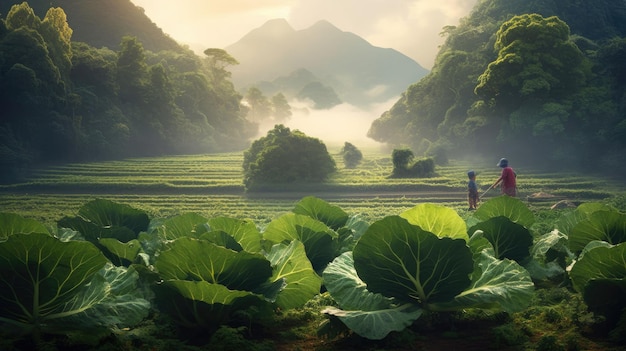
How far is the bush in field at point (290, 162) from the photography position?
88.3ft

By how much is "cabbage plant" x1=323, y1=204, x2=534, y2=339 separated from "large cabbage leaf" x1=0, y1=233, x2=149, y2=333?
1512 millimetres

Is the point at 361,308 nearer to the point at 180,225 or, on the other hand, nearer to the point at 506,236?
the point at 506,236

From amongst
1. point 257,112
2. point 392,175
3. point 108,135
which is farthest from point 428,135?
point 257,112

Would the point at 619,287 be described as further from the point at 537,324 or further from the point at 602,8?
the point at 602,8

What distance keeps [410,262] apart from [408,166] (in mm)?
24434

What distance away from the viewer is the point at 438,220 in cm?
415

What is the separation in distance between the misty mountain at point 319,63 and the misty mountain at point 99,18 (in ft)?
163

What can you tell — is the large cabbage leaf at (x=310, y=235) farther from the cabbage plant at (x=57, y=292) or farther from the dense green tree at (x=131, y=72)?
the dense green tree at (x=131, y=72)

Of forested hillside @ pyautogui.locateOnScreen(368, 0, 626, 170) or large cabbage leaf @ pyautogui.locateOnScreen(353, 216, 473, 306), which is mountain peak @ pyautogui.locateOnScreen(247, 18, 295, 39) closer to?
forested hillside @ pyautogui.locateOnScreen(368, 0, 626, 170)

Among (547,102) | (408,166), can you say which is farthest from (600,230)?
(547,102)

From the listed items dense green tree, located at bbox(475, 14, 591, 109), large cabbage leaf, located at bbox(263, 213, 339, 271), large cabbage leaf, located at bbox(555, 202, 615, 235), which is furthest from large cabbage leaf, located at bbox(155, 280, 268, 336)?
dense green tree, located at bbox(475, 14, 591, 109)

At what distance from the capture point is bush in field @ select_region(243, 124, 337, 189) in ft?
88.3

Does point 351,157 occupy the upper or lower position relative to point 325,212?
upper

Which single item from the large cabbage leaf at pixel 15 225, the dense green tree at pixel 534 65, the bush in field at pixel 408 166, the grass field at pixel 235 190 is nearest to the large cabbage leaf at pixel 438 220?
the large cabbage leaf at pixel 15 225
